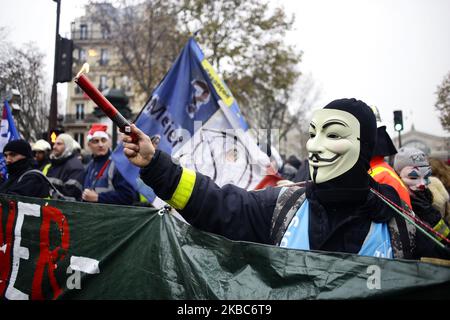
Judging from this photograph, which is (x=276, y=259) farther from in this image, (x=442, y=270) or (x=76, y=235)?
(x=76, y=235)

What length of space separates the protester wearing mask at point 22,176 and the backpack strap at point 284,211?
288 centimetres

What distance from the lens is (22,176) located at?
13.9 feet

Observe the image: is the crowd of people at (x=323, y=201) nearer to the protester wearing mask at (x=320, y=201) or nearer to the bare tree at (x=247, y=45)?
the protester wearing mask at (x=320, y=201)

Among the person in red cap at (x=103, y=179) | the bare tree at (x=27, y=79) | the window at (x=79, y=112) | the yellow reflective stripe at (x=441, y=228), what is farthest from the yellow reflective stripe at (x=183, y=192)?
the window at (x=79, y=112)

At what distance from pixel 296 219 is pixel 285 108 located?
29110 millimetres

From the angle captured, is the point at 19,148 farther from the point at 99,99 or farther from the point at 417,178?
the point at 417,178

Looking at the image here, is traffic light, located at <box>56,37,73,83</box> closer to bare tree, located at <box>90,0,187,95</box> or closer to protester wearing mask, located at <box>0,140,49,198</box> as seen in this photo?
protester wearing mask, located at <box>0,140,49,198</box>

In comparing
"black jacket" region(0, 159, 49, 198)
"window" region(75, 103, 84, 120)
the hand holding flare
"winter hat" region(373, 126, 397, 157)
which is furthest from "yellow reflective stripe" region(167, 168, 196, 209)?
"window" region(75, 103, 84, 120)

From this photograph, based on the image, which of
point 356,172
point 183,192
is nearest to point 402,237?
point 356,172

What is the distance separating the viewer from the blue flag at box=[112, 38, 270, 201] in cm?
448

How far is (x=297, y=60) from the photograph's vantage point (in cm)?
2086

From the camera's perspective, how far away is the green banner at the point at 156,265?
185cm

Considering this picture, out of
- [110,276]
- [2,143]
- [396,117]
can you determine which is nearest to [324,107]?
[110,276]

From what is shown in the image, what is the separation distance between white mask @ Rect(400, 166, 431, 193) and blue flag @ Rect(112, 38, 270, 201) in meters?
1.53
